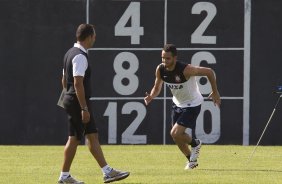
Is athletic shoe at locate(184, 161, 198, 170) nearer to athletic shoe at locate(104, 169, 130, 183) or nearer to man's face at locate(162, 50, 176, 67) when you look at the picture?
man's face at locate(162, 50, 176, 67)

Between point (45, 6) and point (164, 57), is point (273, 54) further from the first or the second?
point (164, 57)

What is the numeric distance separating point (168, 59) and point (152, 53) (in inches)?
245

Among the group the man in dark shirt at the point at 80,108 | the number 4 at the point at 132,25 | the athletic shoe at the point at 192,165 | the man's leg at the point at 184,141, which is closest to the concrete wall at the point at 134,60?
the number 4 at the point at 132,25

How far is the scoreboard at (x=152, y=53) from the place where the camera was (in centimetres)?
1980

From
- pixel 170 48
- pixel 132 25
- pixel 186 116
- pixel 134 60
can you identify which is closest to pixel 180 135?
pixel 186 116

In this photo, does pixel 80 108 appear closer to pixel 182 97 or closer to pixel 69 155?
pixel 69 155

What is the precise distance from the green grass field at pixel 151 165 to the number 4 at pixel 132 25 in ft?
7.52

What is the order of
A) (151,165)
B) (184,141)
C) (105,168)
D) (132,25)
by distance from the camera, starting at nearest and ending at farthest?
(105,168) → (184,141) → (151,165) → (132,25)

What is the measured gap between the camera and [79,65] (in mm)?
11391

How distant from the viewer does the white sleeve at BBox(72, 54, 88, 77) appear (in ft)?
37.3

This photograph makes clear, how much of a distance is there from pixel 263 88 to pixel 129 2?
3.29 m

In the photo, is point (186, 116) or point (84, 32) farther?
point (186, 116)

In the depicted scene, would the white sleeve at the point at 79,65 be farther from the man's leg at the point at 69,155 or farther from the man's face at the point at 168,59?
the man's face at the point at 168,59

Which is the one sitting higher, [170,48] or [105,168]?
[170,48]
